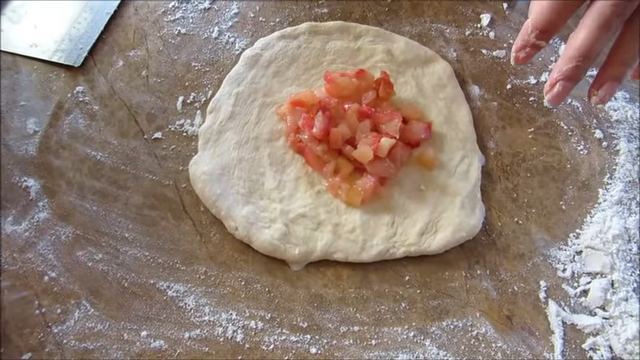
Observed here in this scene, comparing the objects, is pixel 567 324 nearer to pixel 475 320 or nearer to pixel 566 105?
pixel 475 320

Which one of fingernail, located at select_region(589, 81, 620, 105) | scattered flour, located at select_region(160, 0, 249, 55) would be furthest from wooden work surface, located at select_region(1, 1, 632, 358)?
fingernail, located at select_region(589, 81, 620, 105)

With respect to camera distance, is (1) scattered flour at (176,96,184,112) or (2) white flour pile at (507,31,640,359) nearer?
(2) white flour pile at (507,31,640,359)

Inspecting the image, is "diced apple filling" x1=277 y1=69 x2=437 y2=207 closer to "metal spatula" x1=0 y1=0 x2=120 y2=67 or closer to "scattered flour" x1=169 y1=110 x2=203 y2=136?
"scattered flour" x1=169 y1=110 x2=203 y2=136

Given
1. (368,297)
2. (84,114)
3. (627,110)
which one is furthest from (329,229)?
(627,110)

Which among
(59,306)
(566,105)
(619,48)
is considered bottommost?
(59,306)

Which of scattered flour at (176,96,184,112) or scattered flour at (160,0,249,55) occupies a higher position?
scattered flour at (160,0,249,55)

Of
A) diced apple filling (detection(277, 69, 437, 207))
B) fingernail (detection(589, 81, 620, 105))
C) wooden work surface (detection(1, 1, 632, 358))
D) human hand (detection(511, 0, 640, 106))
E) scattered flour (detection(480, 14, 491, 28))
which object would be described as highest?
human hand (detection(511, 0, 640, 106))

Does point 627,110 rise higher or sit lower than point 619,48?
lower

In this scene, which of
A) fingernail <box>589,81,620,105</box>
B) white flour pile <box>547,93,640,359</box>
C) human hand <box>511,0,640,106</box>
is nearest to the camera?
human hand <box>511,0,640,106</box>
